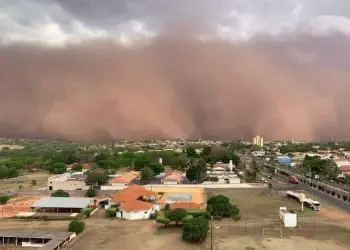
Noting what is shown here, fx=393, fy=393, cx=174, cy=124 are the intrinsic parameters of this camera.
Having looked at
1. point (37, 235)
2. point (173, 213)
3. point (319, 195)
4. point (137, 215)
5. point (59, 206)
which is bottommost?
point (319, 195)

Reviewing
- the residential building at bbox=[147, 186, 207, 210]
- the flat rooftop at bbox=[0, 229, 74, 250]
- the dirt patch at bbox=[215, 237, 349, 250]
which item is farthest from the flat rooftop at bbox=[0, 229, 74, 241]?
the residential building at bbox=[147, 186, 207, 210]

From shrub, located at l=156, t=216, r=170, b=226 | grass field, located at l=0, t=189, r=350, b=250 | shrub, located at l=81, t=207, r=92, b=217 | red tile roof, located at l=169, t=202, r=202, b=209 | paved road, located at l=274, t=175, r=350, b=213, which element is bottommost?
paved road, located at l=274, t=175, r=350, b=213

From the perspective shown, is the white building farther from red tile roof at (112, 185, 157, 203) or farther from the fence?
the fence

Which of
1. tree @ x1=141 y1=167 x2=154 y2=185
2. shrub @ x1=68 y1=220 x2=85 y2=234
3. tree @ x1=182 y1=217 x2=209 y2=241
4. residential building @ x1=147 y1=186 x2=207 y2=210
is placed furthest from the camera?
tree @ x1=141 y1=167 x2=154 y2=185

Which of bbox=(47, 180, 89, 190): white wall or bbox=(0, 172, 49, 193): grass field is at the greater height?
bbox=(47, 180, 89, 190): white wall

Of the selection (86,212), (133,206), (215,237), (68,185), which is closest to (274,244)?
(215,237)

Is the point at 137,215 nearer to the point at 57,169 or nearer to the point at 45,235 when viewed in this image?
the point at 45,235

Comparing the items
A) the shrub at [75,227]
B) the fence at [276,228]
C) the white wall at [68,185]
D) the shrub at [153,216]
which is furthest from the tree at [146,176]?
the shrub at [75,227]

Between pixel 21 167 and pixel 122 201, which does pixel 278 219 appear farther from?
pixel 21 167
